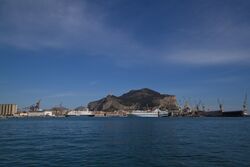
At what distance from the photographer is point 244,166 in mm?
32844

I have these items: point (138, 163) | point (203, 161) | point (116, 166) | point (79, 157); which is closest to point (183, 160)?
point (203, 161)

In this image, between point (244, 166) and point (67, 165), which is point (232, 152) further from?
point (67, 165)

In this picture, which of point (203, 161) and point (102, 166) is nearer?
point (102, 166)

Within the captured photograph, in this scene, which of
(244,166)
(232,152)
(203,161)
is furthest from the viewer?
(232,152)

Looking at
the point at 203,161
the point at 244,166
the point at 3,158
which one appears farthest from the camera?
the point at 3,158

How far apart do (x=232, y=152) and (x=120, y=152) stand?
1683 cm

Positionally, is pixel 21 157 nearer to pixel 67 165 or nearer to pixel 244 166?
pixel 67 165

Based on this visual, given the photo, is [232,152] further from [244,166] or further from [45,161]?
[45,161]

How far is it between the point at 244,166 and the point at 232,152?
35.5 feet

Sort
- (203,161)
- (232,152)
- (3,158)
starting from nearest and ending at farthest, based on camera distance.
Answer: (203,161) < (3,158) < (232,152)

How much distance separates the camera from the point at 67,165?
34062 mm

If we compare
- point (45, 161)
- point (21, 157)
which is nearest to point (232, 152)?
point (45, 161)

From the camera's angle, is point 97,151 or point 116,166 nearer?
point 116,166

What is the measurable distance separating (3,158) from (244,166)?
30.4m
